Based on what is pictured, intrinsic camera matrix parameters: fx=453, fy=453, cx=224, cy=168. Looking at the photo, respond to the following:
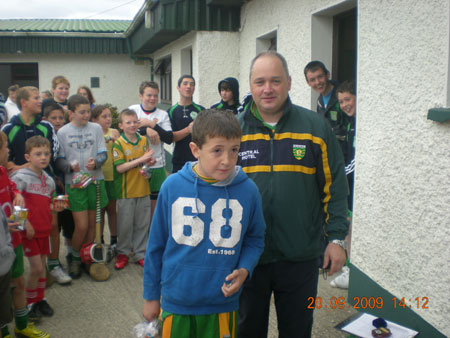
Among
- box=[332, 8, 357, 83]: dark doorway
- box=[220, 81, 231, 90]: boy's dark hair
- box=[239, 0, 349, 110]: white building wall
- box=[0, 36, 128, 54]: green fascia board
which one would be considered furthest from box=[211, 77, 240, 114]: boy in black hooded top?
box=[0, 36, 128, 54]: green fascia board

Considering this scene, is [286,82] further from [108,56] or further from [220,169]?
[108,56]

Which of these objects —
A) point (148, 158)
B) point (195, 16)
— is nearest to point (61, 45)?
point (195, 16)

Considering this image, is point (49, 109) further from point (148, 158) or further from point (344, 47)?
point (344, 47)

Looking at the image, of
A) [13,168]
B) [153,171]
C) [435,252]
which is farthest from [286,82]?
[153,171]

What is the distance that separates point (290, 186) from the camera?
225 centimetres

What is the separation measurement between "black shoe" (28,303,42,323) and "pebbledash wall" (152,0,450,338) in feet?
8.44

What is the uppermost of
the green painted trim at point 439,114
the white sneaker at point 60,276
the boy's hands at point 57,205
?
the green painted trim at point 439,114

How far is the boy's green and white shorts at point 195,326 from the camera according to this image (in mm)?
2010

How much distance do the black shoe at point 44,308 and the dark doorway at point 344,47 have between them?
3.64 meters

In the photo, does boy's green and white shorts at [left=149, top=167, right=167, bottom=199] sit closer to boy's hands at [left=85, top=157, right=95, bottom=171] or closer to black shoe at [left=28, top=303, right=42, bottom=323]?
boy's hands at [left=85, top=157, right=95, bottom=171]

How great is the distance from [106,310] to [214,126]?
8.39 feet

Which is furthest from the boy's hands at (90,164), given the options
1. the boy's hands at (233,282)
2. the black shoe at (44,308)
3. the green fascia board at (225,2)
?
the green fascia board at (225,2)

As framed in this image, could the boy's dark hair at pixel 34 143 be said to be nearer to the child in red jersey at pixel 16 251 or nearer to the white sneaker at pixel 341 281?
the child in red jersey at pixel 16 251

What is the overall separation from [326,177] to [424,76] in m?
1.03
